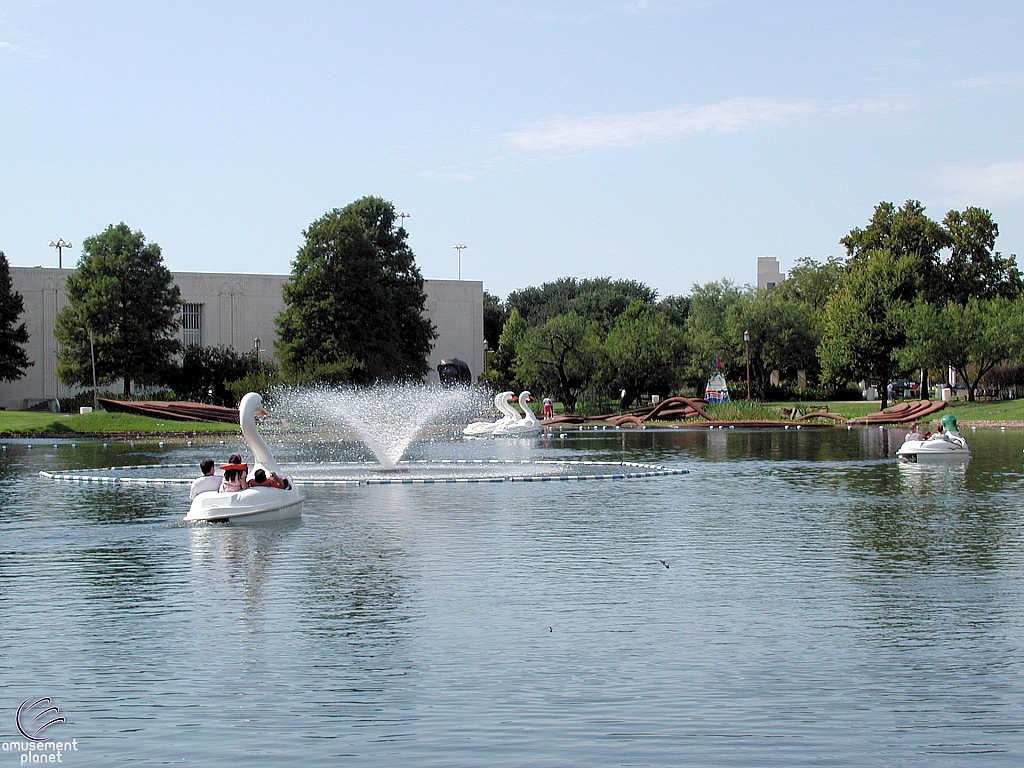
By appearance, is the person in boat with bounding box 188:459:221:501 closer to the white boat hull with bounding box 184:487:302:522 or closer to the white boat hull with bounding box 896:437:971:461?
the white boat hull with bounding box 184:487:302:522

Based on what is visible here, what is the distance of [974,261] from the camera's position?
91.5m

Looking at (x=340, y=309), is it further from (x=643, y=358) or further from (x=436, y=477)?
(x=436, y=477)

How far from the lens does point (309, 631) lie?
12.2 meters

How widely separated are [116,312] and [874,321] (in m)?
50.4

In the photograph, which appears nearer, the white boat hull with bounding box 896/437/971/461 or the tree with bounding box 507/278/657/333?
the white boat hull with bounding box 896/437/971/461

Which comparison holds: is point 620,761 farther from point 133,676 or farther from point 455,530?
point 455,530

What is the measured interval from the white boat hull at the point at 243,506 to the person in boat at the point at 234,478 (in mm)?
268

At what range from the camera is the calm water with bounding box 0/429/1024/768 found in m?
8.67

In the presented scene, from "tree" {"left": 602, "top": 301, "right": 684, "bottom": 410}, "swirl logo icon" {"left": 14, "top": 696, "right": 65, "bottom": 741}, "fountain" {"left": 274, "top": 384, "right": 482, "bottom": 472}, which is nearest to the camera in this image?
"swirl logo icon" {"left": 14, "top": 696, "right": 65, "bottom": 741}

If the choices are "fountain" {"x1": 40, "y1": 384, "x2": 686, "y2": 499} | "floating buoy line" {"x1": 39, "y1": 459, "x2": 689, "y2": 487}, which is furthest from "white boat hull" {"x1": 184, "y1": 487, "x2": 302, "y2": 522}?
"floating buoy line" {"x1": 39, "y1": 459, "x2": 689, "y2": 487}

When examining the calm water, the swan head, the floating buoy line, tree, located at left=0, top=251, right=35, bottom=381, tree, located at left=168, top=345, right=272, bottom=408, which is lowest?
the calm water

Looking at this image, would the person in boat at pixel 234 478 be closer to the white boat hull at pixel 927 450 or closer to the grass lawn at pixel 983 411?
the white boat hull at pixel 927 450

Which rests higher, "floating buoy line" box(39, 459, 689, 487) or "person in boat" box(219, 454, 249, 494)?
"person in boat" box(219, 454, 249, 494)

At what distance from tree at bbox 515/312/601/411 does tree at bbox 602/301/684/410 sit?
3.93 ft
